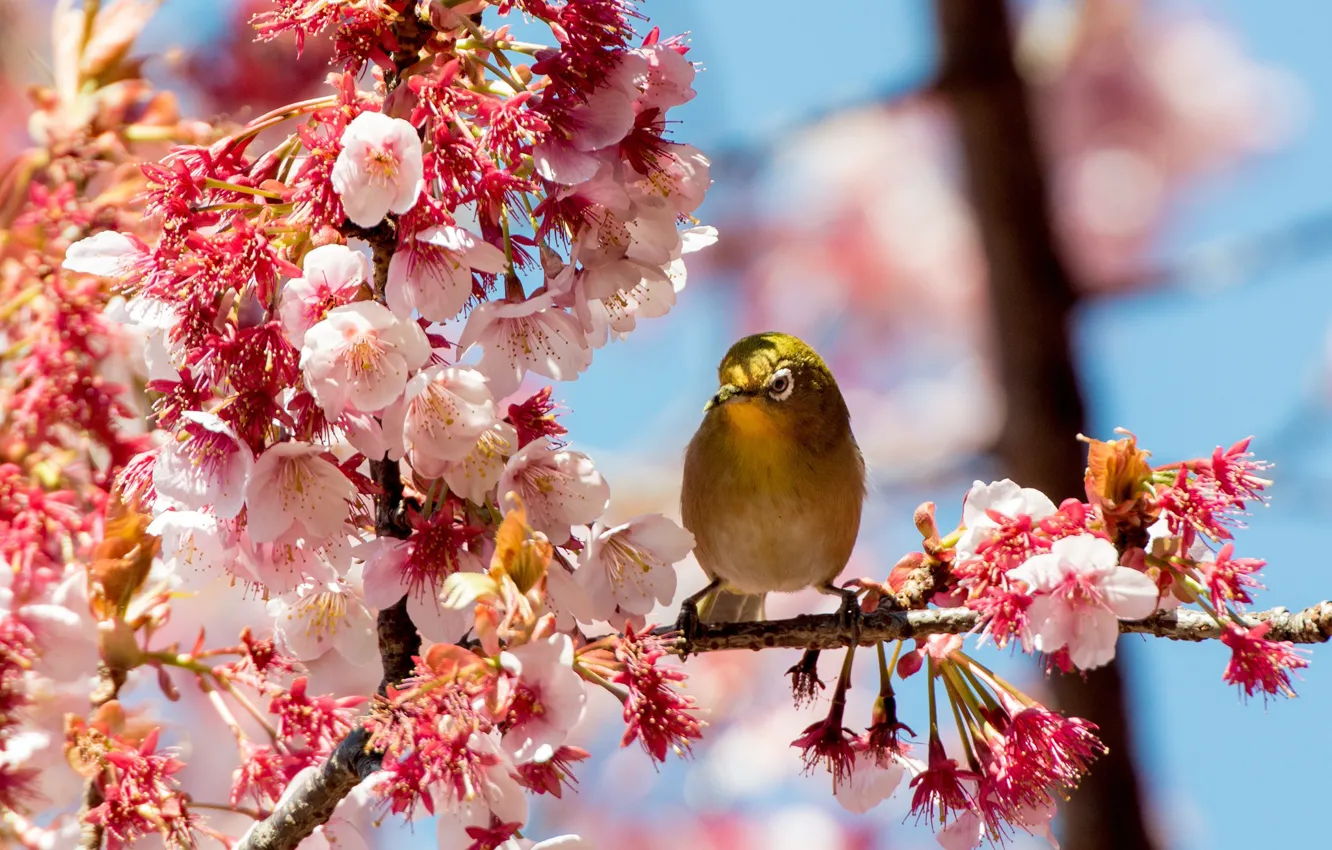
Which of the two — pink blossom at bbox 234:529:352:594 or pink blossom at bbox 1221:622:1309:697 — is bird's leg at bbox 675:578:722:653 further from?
pink blossom at bbox 1221:622:1309:697

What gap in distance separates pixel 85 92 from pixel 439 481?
146 cm

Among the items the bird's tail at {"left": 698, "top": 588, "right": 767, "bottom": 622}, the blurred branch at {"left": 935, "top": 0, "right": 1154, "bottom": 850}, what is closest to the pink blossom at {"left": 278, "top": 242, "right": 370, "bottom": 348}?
the bird's tail at {"left": 698, "top": 588, "right": 767, "bottom": 622}

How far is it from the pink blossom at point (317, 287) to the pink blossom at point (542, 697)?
1.54 feet

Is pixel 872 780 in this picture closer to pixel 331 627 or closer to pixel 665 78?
pixel 331 627

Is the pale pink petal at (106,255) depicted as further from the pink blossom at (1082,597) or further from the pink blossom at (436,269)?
the pink blossom at (1082,597)

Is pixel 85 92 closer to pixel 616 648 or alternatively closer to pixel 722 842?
pixel 616 648

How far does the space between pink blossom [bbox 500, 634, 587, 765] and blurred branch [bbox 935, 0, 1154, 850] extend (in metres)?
3.01

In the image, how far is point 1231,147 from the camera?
8.13 meters

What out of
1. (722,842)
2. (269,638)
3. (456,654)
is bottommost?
(722,842)

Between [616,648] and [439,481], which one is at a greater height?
[439,481]

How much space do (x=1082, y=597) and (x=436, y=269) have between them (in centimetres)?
90

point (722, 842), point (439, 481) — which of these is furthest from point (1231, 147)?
point (439, 481)

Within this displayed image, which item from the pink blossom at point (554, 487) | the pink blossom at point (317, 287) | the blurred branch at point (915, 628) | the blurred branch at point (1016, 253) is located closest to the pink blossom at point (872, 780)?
the blurred branch at point (915, 628)

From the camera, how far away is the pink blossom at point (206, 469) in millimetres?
1639
